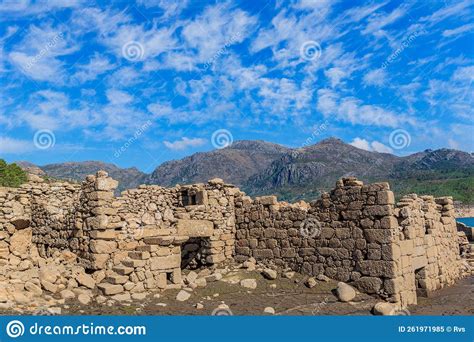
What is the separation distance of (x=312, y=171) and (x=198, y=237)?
92098mm

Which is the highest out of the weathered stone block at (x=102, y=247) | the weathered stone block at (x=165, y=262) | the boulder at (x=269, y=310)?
the weathered stone block at (x=102, y=247)

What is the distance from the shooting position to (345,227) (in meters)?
12.5

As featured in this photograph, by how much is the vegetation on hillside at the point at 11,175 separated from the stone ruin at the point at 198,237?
13.4 metres

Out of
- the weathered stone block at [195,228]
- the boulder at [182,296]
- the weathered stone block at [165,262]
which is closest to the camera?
the boulder at [182,296]

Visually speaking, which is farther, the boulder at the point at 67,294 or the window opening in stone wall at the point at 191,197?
the window opening in stone wall at the point at 191,197

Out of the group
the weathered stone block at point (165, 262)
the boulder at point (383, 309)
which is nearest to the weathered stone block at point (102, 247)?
the weathered stone block at point (165, 262)

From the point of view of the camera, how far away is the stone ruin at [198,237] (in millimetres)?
11578

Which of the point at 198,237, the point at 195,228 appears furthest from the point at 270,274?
the point at 198,237

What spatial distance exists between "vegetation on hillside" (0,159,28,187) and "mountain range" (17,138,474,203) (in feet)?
152

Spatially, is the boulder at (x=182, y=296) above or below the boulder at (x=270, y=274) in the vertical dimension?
below

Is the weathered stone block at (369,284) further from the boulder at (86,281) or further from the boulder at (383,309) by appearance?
the boulder at (86,281)

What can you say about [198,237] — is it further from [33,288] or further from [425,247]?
[425,247]

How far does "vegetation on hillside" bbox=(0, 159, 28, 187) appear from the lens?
26.6 meters

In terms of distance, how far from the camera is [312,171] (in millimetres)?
105375
